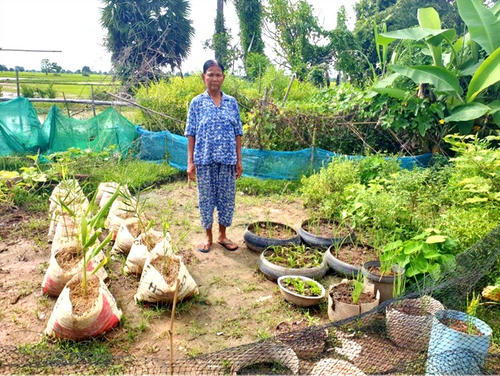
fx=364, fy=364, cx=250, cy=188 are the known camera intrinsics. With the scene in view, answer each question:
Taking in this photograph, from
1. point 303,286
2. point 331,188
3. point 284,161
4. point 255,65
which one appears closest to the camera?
point 303,286

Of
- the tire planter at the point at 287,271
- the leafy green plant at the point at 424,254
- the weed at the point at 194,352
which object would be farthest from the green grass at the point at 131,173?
the leafy green plant at the point at 424,254

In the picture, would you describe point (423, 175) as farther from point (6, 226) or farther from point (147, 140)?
point (147, 140)

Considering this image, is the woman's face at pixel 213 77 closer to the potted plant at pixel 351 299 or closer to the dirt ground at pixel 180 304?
the dirt ground at pixel 180 304

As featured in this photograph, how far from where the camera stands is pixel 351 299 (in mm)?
2643

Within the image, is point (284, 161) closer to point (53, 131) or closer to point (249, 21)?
point (53, 131)

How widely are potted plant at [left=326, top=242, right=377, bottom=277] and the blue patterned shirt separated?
4.26 feet

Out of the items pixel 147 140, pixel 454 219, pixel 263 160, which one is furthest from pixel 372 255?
pixel 147 140

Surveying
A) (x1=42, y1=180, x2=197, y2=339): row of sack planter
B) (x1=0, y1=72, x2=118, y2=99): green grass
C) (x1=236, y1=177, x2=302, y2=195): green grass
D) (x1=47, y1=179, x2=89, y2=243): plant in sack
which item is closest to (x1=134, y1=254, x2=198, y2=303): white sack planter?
(x1=42, y1=180, x2=197, y2=339): row of sack planter

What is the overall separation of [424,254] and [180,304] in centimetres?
187

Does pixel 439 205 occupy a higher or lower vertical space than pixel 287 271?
higher

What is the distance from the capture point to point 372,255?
334 cm

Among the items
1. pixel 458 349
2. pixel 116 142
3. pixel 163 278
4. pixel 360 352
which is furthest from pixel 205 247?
pixel 116 142

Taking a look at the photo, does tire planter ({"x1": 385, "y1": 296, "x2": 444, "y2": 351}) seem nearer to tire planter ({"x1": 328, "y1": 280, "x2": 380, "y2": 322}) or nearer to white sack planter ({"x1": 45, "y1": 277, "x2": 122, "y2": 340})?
tire planter ({"x1": 328, "y1": 280, "x2": 380, "y2": 322})

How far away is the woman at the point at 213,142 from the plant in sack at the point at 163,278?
887mm
